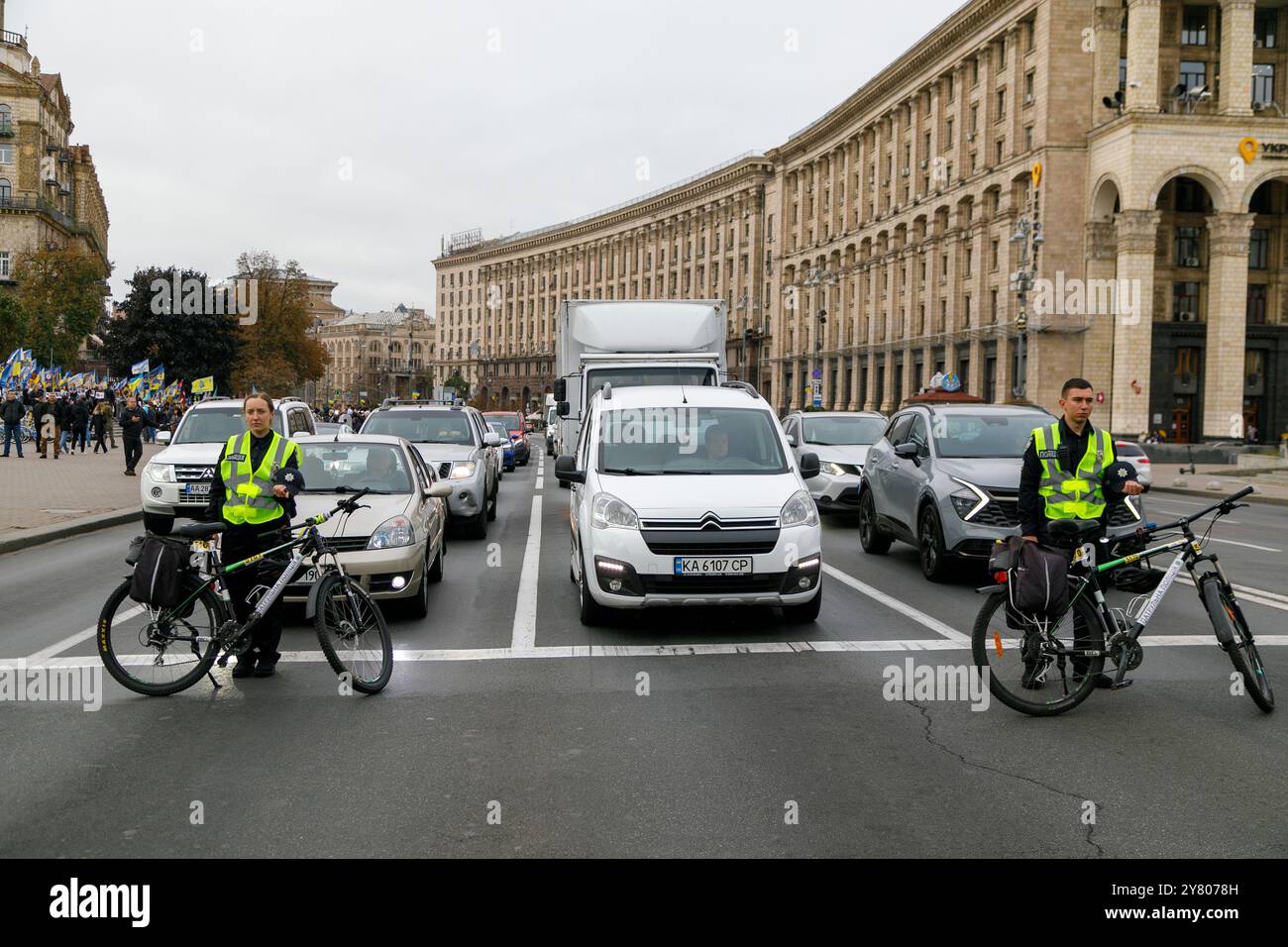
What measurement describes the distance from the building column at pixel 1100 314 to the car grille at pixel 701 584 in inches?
2052

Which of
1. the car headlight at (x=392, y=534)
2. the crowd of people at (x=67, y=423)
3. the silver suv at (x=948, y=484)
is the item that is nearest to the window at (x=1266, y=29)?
the crowd of people at (x=67, y=423)

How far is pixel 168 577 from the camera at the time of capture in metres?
6.85

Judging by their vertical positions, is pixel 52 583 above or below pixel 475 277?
below

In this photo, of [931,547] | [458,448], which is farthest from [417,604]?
[458,448]

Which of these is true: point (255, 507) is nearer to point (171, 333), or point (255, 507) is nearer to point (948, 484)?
point (948, 484)

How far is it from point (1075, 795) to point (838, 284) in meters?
84.9

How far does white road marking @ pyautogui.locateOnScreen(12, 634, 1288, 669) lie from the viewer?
8.15 m

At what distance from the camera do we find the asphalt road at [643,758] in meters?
4.59

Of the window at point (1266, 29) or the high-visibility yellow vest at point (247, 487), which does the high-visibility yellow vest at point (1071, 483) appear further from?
the window at point (1266, 29)

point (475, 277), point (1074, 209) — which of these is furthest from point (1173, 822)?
point (475, 277)

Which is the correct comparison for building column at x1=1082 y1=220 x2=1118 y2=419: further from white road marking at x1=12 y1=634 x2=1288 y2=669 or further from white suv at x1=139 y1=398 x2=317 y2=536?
white road marking at x1=12 y1=634 x2=1288 y2=669

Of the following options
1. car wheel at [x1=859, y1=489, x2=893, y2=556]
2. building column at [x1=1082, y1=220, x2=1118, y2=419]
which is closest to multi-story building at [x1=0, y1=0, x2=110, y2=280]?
building column at [x1=1082, y1=220, x2=1118, y2=419]

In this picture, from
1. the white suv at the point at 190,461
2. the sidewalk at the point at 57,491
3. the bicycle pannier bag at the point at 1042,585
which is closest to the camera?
the bicycle pannier bag at the point at 1042,585
